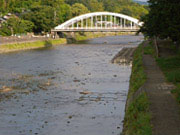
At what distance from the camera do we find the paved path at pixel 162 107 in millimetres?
11203

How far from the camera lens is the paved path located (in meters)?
11.2

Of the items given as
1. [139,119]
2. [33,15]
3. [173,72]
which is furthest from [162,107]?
[33,15]

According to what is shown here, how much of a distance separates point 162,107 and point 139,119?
1.87 metres

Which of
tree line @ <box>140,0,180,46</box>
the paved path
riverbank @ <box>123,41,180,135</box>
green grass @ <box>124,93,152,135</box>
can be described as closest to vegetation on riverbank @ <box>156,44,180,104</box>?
riverbank @ <box>123,41,180,135</box>

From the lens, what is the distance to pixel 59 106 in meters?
18.5

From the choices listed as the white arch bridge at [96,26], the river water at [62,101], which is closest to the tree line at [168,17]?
the river water at [62,101]

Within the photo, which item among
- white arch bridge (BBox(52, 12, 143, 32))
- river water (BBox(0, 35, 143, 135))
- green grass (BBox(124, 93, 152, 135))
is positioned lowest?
river water (BBox(0, 35, 143, 135))

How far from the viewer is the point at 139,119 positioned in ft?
39.9

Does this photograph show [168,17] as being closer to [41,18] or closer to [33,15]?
[41,18]

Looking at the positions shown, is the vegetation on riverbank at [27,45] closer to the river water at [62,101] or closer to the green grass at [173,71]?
the river water at [62,101]

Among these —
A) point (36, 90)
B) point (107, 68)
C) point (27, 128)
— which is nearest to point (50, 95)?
point (36, 90)

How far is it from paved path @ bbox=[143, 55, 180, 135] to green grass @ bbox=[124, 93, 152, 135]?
0.19m

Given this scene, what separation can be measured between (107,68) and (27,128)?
68.8 ft

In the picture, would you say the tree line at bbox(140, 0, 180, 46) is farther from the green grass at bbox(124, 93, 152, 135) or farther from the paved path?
the green grass at bbox(124, 93, 152, 135)
